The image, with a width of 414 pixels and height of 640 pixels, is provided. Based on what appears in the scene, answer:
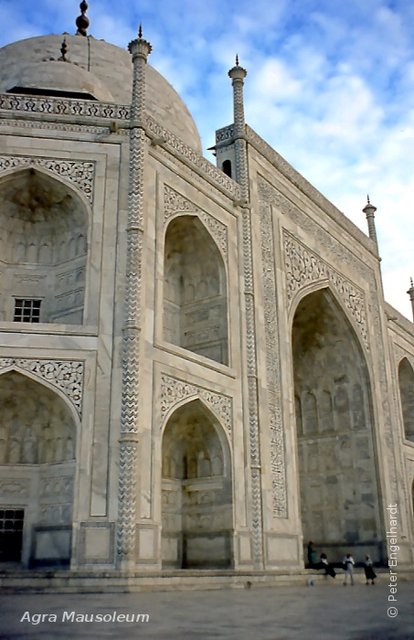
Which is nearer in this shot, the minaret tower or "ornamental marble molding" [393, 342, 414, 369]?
the minaret tower

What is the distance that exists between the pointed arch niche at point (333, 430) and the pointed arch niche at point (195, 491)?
536 centimetres

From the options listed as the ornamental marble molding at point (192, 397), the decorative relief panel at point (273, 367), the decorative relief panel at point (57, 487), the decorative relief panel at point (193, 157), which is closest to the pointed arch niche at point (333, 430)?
the decorative relief panel at point (273, 367)

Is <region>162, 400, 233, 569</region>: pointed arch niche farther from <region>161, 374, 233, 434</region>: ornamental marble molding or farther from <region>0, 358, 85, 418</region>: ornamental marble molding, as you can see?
<region>0, 358, 85, 418</region>: ornamental marble molding

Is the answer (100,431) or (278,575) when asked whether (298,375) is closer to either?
(278,575)

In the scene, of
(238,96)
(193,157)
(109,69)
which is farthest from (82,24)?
(193,157)

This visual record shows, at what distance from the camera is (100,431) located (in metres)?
8.67

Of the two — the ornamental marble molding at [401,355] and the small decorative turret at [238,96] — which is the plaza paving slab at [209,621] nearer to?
the small decorative turret at [238,96]

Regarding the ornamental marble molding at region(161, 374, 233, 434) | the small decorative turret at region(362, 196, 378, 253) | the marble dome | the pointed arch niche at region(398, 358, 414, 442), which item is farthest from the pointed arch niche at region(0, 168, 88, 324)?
the pointed arch niche at region(398, 358, 414, 442)

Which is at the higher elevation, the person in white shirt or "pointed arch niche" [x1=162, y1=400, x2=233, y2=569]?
"pointed arch niche" [x1=162, y1=400, x2=233, y2=569]

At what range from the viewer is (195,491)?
35.0 ft

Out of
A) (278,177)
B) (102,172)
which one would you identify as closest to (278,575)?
(102,172)

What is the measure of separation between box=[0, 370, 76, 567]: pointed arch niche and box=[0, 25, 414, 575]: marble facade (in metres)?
0.03

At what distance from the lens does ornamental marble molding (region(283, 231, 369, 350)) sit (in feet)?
45.2

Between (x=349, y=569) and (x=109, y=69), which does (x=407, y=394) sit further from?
(x=109, y=69)
